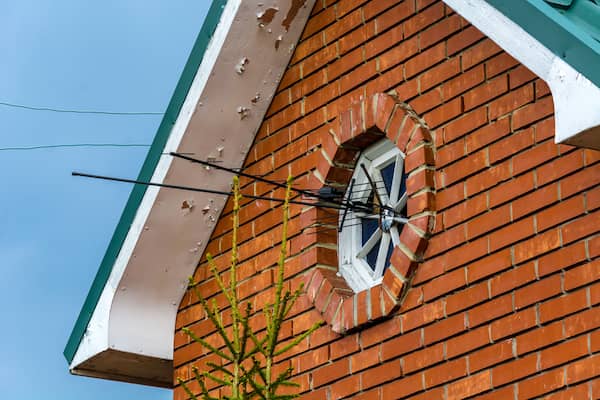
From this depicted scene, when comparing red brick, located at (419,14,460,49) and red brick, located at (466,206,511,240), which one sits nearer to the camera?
red brick, located at (466,206,511,240)

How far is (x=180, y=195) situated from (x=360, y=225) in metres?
1.19

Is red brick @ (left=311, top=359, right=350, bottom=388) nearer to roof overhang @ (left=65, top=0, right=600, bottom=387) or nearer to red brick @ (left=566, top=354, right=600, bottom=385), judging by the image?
roof overhang @ (left=65, top=0, right=600, bottom=387)

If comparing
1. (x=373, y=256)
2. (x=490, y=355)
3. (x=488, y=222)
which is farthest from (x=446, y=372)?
(x=373, y=256)

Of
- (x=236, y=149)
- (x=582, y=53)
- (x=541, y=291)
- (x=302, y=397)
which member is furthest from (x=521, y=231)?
(x=236, y=149)

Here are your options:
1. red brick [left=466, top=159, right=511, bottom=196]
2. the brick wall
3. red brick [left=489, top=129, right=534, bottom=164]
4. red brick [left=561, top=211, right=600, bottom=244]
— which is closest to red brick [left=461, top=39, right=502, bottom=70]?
the brick wall

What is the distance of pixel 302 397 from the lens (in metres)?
8.46

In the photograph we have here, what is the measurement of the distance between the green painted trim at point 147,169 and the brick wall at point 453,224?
1.78 ft

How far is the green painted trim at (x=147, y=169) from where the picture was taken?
9242mm

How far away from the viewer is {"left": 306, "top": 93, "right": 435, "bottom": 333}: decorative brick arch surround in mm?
7977

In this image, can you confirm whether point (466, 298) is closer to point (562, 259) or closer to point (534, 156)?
point (562, 259)

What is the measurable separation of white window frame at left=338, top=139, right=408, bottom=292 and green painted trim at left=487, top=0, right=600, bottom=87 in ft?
5.25

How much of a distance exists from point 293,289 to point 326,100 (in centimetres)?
107

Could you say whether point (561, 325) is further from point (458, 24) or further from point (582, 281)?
point (458, 24)

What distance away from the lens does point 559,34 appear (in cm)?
673
